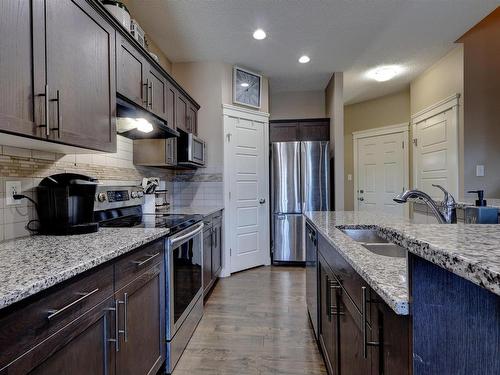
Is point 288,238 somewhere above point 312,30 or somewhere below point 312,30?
below

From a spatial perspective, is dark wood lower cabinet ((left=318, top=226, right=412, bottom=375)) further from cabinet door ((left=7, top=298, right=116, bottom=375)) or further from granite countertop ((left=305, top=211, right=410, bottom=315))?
cabinet door ((left=7, top=298, right=116, bottom=375))

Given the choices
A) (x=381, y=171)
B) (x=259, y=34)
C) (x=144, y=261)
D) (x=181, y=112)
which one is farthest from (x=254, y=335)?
(x=381, y=171)

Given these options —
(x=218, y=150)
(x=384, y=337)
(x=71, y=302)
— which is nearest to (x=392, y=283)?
(x=384, y=337)

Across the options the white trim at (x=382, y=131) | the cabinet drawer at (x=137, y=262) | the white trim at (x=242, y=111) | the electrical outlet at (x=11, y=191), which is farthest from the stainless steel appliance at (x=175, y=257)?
the white trim at (x=382, y=131)

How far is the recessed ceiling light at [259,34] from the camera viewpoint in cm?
301

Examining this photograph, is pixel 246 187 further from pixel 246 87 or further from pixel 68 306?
pixel 68 306

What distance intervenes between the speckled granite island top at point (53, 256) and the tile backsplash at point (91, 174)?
14 cm

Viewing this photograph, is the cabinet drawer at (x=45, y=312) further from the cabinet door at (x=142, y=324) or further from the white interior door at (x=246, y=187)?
the white interior door at (x=246, y=187)

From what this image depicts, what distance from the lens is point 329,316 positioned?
1546 millimetres

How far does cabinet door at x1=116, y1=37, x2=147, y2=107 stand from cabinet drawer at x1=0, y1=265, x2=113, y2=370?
4.21 ft

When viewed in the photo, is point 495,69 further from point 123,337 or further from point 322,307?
point 123,337

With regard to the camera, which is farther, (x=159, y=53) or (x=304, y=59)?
(x=304, y=59)

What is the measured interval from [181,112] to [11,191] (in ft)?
6.35

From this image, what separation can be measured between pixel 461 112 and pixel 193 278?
3.61 m
